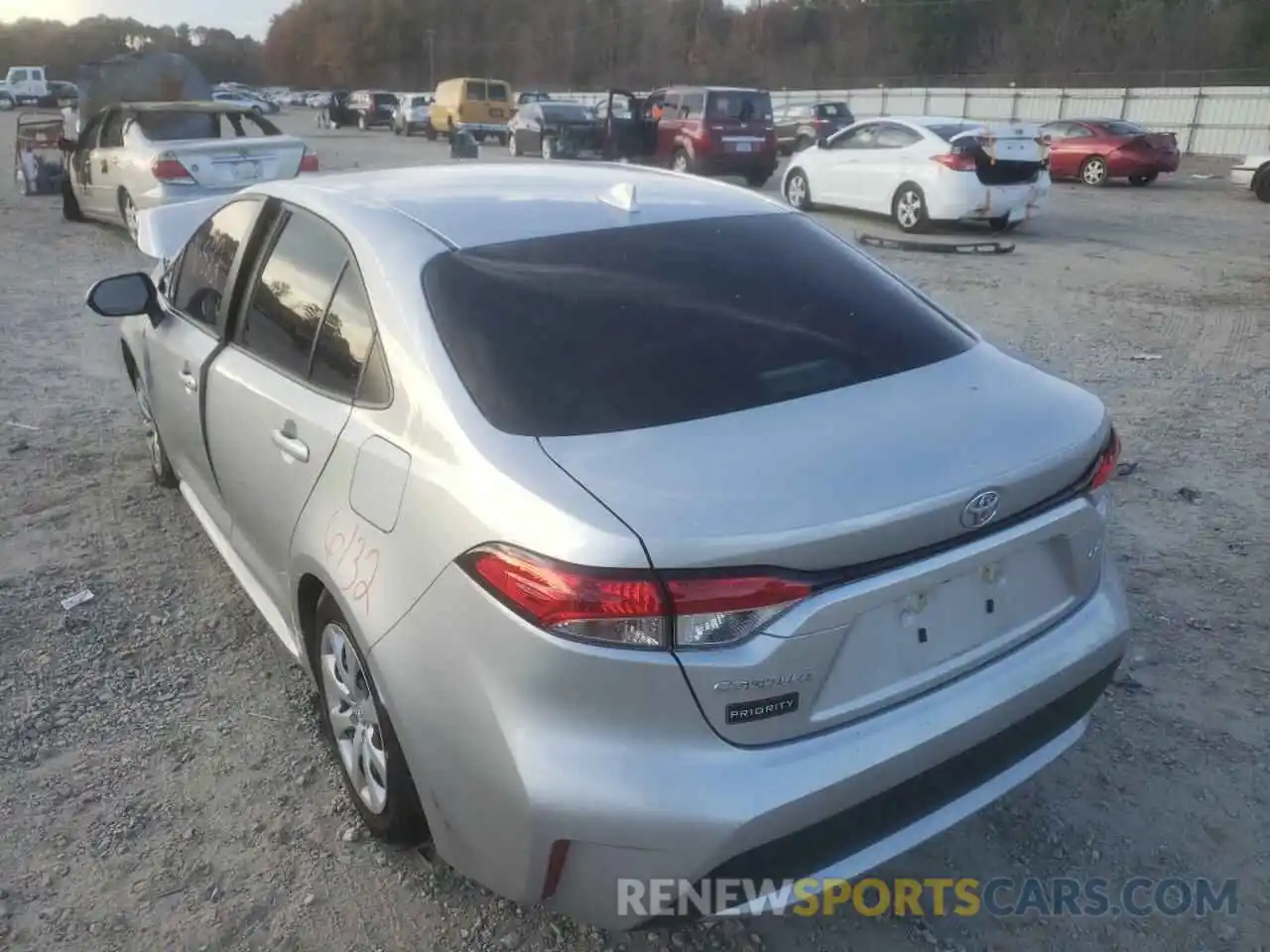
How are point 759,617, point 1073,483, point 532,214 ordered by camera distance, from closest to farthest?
point 759,617 < point 1073,483 < point 532,214

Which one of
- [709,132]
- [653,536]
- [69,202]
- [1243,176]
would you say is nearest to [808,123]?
[709,132]

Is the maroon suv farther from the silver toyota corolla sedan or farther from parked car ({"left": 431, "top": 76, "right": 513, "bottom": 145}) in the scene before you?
the silver toyota corolla sedan

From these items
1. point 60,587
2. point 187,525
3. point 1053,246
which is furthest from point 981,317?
point 60,587

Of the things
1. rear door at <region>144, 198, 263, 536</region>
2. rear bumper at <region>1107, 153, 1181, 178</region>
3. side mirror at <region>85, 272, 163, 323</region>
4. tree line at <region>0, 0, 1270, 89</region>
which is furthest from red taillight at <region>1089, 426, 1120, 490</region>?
tree line at <region>0, 0, 1270, 89</region>

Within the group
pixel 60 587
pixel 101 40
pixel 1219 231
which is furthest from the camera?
pixel 101 40

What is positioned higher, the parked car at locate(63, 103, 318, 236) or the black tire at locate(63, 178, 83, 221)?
the parked car at locate(63, 103, 318, 236)

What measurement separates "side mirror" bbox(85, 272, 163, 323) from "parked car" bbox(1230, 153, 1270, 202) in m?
19.5

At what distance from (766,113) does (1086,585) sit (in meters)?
18.4

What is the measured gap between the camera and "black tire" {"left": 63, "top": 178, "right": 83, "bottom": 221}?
13.8 m

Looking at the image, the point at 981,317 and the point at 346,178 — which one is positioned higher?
the point at 346,178

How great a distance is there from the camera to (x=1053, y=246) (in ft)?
42.0

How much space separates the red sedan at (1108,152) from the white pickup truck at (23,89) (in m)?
52.8

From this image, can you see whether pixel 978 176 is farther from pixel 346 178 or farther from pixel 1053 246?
pixel 346 178

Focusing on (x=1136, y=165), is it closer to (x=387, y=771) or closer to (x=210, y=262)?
(x=210, y=262)
